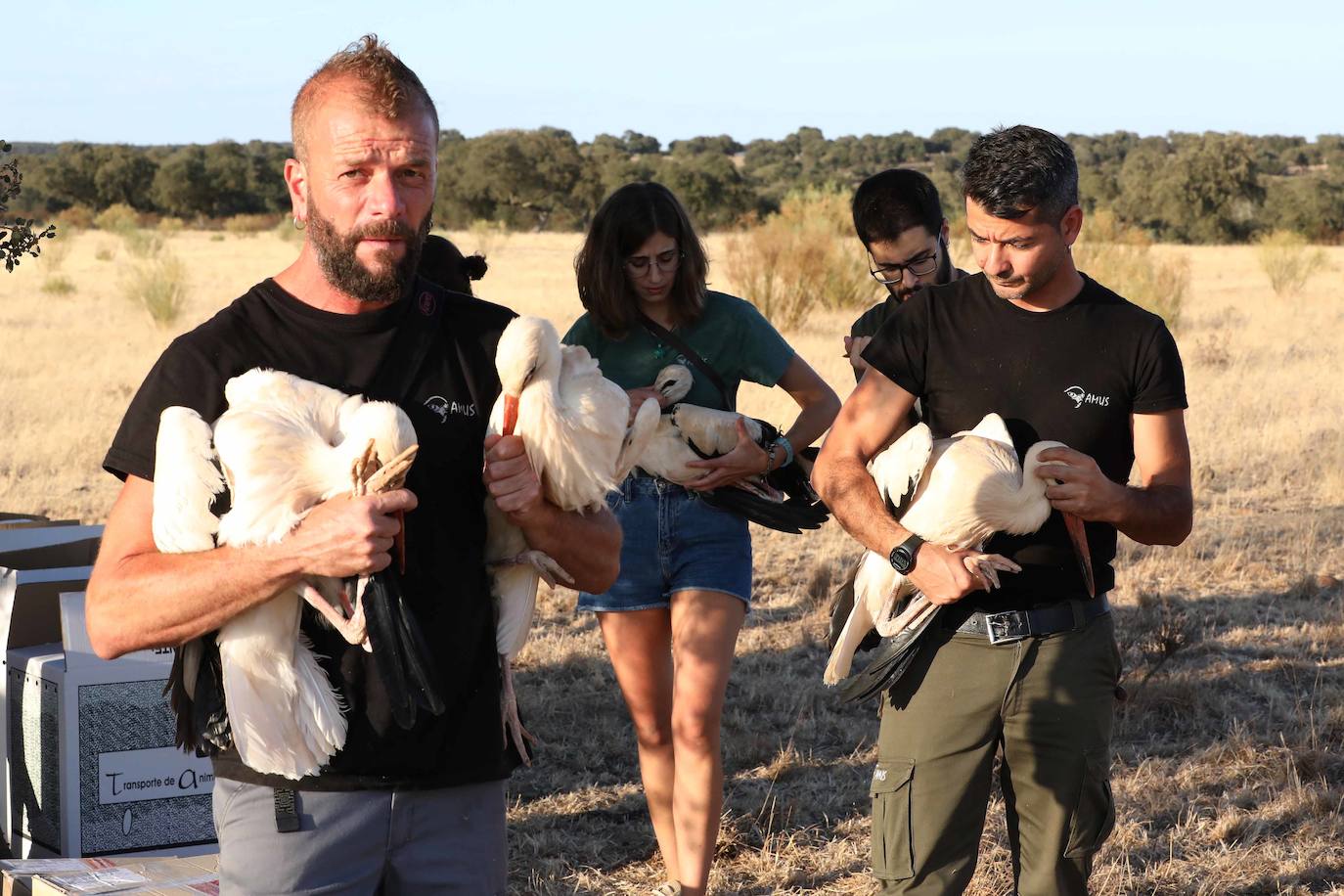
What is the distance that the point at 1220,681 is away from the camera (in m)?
7.50

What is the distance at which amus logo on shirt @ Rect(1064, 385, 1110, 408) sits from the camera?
3666 mm

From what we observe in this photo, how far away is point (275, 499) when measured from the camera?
2.58 metres

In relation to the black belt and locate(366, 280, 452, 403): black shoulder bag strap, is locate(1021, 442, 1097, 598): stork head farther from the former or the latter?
locate(366, 280, 452, 403): black shoulder bag strap

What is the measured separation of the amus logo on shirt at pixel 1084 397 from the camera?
367 centimetres

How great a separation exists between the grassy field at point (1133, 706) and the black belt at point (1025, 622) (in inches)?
76.5

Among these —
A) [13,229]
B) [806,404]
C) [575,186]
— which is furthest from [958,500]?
[575,186]

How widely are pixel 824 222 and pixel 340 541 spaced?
2059 cm

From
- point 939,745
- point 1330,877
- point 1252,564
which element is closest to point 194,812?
point 939,745

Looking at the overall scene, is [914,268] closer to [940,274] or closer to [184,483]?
[940,274]

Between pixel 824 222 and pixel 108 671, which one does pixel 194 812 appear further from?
pixel 824 222

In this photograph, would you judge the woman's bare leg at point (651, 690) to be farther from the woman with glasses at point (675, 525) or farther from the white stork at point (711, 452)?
the white stork at point (711, 452)

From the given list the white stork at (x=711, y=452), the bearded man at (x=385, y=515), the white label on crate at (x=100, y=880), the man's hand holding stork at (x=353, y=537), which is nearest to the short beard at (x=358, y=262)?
the bearded man at (x=385, y=515)

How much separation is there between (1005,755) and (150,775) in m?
2.74

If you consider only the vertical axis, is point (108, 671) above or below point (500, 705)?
below
